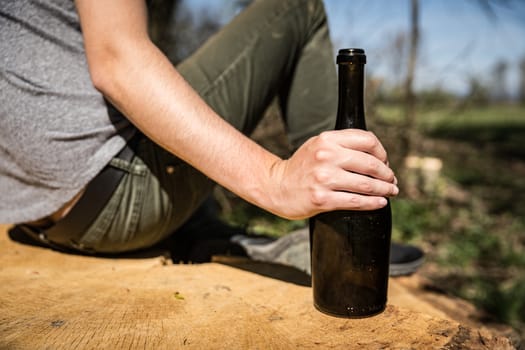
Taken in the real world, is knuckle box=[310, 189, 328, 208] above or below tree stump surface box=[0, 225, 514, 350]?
above

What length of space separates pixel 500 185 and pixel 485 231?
85.9 inches

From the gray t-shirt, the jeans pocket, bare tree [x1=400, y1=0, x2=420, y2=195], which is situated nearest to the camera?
the gray t-shirt

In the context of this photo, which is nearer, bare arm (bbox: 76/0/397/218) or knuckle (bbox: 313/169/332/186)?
knuckle (bbox: 313/169/332/186)

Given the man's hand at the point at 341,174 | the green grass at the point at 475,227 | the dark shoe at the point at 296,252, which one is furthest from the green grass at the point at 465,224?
the man's hand at the point at 341,174

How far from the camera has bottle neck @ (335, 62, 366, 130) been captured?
1.25 metres

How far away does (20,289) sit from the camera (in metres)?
1.43

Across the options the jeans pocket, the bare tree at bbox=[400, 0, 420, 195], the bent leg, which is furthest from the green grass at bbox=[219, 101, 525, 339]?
the jeans pocket

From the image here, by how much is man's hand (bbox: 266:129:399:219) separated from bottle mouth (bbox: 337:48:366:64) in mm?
196

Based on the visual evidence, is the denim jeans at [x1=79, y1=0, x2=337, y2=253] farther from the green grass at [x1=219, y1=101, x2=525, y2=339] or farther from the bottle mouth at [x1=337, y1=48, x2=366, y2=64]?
the green grass at [x1=219, y1=101, x2=525, y2=339]

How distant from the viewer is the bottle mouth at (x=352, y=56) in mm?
1222

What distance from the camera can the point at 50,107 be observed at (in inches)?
58.8

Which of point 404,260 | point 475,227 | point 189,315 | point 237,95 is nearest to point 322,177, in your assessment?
point 189,315

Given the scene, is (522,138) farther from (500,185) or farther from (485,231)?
(485,231)

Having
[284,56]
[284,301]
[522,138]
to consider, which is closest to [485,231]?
[284,56]
